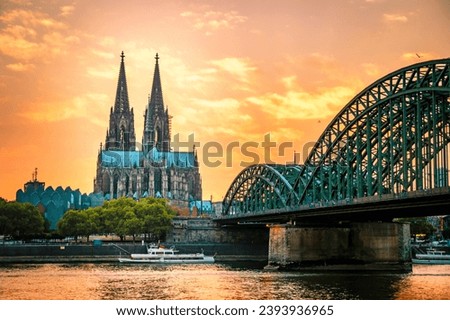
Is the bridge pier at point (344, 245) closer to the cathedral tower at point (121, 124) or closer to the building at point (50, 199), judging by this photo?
the building at point (50, 199)

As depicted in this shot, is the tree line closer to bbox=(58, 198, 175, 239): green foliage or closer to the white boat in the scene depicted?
bbox=(58, 198, 175, 239): green foliage

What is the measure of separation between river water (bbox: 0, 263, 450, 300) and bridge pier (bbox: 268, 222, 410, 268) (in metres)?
3.21

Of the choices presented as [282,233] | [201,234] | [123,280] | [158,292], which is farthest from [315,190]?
[201,234]

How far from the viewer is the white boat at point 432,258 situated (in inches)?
3578

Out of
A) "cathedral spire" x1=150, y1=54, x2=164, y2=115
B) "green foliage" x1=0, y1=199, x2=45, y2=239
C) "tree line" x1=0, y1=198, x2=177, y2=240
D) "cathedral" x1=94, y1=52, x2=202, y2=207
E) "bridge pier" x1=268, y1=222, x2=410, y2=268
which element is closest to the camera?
"bridge pier" x1=268, y1=222, x2=410, y2=268

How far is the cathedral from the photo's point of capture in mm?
168875

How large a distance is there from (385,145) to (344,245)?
34.1ft

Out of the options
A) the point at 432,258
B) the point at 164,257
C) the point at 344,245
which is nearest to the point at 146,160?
the point at 164,257

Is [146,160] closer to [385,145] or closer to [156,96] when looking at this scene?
[156,96]

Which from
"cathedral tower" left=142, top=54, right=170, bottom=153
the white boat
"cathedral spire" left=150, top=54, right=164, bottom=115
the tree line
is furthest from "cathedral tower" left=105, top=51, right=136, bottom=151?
the white boat

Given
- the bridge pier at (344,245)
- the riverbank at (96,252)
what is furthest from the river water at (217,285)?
the riverbank at (96,252)

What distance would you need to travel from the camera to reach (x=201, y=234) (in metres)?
113

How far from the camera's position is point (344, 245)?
72.0m
